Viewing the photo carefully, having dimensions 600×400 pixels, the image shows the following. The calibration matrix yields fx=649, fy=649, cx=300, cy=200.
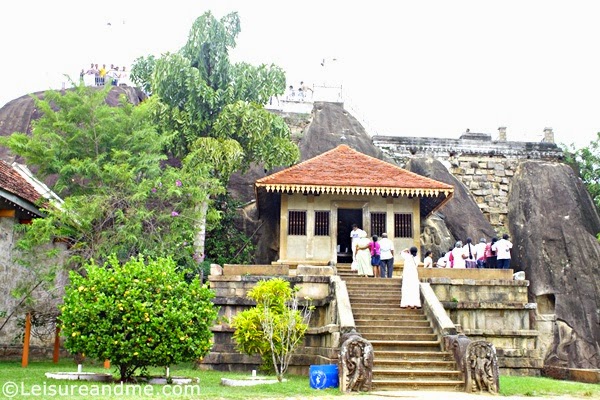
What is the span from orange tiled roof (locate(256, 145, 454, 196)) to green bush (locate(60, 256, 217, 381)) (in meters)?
8.55

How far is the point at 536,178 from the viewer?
28.9 metres

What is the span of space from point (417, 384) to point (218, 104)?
13.9 metres

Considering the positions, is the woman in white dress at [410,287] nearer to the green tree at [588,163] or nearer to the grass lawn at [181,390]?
the grass lawn at [181,390]

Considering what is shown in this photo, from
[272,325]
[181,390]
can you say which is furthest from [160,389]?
[272,325]

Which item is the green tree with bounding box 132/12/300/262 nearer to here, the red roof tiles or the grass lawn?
the red roof tiles

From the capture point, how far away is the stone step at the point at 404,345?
12633 mm

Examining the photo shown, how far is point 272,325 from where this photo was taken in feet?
39.1

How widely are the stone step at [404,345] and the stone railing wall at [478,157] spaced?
17389 mm

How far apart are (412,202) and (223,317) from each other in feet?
26.9

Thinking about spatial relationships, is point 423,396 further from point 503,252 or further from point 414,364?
point 503,252

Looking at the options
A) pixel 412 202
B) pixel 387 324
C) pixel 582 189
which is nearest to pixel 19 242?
pixel 387 324

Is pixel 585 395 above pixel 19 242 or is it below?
below

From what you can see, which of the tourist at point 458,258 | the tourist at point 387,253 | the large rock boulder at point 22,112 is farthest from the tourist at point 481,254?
the large rock boulder at point 22,112

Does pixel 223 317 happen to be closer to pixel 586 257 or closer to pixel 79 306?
pixel 79 306
